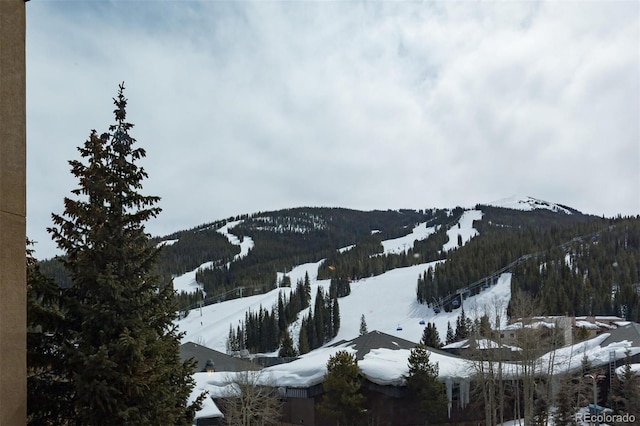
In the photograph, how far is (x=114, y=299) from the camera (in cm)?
1109

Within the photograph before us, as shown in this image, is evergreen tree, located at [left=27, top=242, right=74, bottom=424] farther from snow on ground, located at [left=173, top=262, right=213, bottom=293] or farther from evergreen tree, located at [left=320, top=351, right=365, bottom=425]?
snow on ground, located at [left=173, top=262, right=213, bottom=293]

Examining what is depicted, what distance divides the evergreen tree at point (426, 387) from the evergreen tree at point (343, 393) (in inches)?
136

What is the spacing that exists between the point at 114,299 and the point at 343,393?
2844 centimetres

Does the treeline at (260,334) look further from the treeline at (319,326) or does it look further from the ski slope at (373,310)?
the treeline at (319,326)

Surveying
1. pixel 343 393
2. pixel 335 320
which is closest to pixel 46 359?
pixel 343 393

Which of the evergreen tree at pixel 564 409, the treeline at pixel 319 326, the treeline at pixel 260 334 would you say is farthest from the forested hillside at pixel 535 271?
the evergreen tree at pixel 564 409

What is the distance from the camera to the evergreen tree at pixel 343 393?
37812 mm

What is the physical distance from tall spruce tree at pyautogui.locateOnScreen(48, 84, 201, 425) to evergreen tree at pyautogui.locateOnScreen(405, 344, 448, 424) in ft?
94.8

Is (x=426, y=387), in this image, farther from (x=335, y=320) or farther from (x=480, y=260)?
(x=480, y=260)

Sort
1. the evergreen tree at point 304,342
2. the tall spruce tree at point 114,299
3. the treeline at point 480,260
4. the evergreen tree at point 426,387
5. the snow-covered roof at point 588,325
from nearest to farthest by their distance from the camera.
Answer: the tall spruce tree at point 114,299
the evergreen tree at point 426,387
the snow-covered roof at point 588,325
the evergreen tree at point 304,342
the treeline at point 480,260

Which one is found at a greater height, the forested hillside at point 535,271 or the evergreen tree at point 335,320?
the forested hillside at point 535,271

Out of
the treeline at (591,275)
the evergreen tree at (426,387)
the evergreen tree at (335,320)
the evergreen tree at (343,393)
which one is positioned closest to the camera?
the evergreen tree at (343,393)

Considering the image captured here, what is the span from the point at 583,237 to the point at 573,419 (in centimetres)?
12305

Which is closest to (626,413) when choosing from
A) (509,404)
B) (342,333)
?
(509,404)
